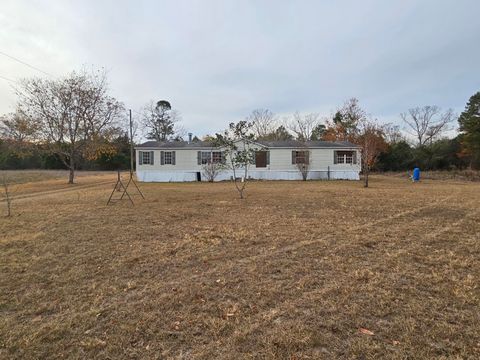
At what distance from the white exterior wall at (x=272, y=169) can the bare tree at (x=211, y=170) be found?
34cm

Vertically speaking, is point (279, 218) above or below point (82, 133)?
below

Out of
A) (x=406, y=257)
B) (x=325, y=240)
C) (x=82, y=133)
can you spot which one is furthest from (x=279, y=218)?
(x=82, y=133)

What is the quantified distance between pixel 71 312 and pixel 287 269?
2.54 metres

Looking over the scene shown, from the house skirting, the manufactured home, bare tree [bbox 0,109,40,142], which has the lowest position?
the house skirting

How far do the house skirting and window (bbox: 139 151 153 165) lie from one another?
68 centimetres

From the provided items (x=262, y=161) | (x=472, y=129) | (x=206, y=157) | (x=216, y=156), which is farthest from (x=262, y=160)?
(x=472, y=129)

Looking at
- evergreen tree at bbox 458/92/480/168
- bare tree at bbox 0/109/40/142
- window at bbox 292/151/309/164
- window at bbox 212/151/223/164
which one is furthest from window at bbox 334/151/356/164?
bare tree at bbox 0/109/40/142

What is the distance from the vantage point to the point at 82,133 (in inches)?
819

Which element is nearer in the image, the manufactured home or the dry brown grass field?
the dry brown grass field

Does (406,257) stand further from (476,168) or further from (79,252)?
(476,168)

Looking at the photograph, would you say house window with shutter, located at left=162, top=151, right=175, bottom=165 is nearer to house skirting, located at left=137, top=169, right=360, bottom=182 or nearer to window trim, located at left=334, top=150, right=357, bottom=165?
house skirting, located at left=137, top=169, right=360, bottom=182

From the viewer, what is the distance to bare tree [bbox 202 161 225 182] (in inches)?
834

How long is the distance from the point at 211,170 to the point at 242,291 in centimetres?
1832

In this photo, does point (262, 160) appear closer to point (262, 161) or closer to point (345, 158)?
point (262, 161)
